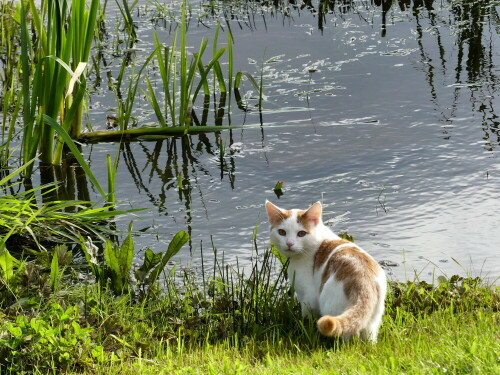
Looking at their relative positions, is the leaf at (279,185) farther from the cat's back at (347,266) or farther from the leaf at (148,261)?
the cat's back at (347,266)

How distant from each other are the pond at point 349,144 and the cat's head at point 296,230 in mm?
530

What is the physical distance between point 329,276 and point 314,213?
1.38 feet

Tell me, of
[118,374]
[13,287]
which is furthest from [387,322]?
[13,287]

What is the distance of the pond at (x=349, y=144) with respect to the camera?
20.4 ft

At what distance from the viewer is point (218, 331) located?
4.70 metres

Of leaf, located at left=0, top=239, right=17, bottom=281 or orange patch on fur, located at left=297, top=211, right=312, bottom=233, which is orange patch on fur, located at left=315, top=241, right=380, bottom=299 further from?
leaf, located at left=0, top=239, right=17, bottom=281

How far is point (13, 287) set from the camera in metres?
4.89

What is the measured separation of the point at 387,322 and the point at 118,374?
147 cm

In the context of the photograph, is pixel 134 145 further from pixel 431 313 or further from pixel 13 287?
pixel 431 313

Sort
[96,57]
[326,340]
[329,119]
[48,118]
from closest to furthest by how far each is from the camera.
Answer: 1. [326,340]
2. [48,118]
3. [329,119]
4. [96,57]

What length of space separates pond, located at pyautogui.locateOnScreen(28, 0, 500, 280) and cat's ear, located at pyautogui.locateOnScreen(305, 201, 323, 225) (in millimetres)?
640

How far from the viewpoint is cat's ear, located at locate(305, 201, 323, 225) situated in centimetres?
473

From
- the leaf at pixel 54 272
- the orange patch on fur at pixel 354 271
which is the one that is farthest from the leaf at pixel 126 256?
the orange patch on fur at pixel 354 271

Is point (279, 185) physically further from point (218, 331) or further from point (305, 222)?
point (218, 331)
